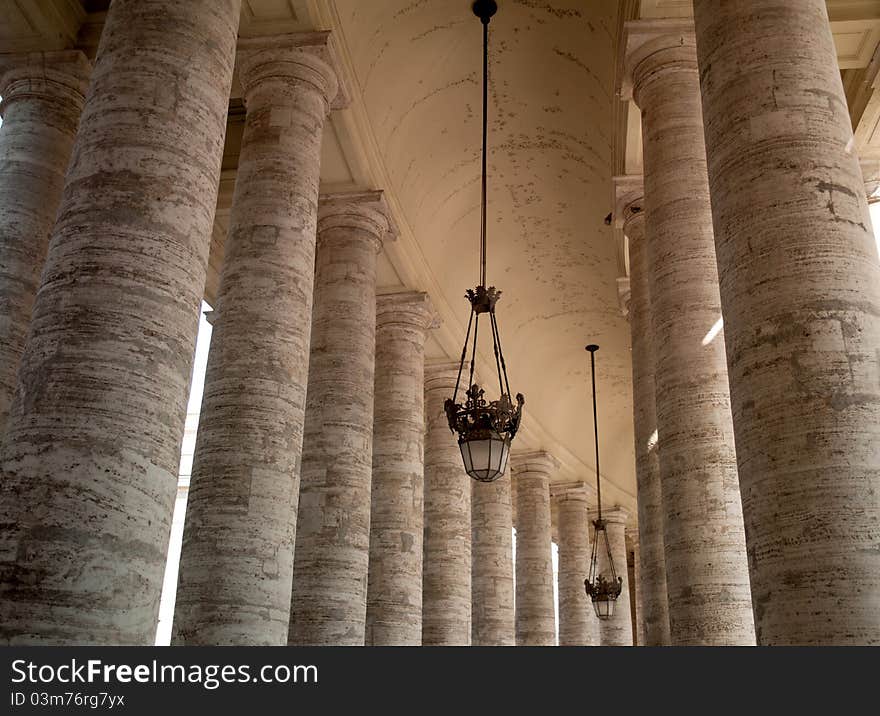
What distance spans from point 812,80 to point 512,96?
38.3 ft

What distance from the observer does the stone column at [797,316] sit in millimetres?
5039

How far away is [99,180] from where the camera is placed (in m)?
6.67

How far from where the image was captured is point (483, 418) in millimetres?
10773

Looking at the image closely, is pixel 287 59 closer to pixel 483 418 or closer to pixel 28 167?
pixel 28 167

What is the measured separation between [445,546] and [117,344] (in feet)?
48.8

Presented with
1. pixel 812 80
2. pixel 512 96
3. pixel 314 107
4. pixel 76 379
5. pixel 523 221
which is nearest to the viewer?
pixel 76 379

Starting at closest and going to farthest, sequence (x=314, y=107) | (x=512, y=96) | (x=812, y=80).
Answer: (x=812, y=80) → (x=314, y=107) → (x=512, y=96)

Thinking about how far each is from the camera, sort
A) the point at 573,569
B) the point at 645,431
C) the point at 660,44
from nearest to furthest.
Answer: the point at 660,44 → the point at 645,431 → the point at 573,569

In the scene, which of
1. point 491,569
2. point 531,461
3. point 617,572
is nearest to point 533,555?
point 491,569

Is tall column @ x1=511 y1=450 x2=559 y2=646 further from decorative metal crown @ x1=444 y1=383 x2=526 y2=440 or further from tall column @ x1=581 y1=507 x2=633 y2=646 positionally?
decorative metal crown @ x1=444 y1=383 x2=526 y2=440

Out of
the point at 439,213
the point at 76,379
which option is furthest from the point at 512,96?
the point at 76,379

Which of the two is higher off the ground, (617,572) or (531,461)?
(531,461)

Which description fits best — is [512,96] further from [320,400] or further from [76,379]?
[76,379]

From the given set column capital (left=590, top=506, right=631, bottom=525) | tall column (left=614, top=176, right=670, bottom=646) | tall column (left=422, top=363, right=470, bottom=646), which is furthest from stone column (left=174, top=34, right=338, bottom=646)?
column capital (left=590, top=506, right=631, bottom=525)
